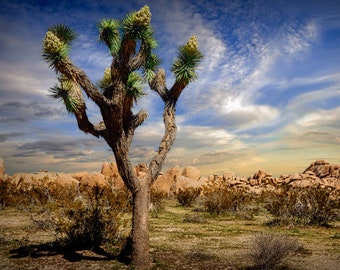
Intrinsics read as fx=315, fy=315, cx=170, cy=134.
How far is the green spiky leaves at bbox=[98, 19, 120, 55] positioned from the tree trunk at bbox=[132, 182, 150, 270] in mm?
3547

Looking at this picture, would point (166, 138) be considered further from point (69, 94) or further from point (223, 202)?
point (223, 202)

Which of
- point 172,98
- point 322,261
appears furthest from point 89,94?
point 322,261

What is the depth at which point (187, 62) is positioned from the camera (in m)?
8.32

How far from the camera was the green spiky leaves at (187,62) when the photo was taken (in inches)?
322

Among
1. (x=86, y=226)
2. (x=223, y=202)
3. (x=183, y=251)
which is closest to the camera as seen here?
(x=183, y=251)

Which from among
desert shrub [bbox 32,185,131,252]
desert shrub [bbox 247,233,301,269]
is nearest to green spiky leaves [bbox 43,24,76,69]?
desert shrub [bbox 32,185,131,252]

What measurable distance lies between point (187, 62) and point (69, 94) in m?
3.13

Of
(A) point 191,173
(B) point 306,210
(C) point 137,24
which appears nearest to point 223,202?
(B) point 306,210

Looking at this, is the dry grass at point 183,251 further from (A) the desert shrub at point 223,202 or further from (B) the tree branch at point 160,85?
(A) the desert shrub at point 223,202

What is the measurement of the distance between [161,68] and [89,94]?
2618 millimetres

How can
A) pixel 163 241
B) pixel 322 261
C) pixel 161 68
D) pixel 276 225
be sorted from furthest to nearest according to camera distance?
1. pixel 276 225
2. pixel 163 241
3. pixel 161 68
4. pixel 322 261

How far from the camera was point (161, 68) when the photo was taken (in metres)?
9.20

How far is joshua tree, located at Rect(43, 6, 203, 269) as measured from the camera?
7336mm

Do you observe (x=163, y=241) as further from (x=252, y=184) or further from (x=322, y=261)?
(x=252, y=184)
